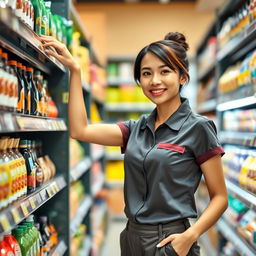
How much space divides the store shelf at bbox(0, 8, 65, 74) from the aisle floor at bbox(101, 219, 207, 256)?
9.87 ft

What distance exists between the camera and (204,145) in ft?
6.23

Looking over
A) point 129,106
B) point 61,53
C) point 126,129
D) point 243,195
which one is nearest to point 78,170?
point 126,129

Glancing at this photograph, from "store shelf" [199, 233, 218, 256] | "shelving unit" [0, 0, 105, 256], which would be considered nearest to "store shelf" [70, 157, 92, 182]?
"shelving unit" [0, 0, 105, 256]

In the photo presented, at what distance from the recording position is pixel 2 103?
1.50 meters

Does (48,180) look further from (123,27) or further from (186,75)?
(123,27)

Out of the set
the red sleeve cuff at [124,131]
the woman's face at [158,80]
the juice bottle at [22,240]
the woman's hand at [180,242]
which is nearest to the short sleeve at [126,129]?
the red sleeve cuff at [124,131]

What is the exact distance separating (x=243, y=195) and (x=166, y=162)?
1.11 m

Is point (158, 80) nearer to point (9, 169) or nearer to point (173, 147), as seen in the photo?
point (173, 147)

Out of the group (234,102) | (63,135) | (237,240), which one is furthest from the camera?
(234,102)

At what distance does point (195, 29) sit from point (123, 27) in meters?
1.35

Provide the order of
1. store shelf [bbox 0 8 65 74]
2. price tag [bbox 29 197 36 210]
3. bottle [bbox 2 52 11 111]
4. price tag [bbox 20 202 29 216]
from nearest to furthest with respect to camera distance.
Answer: store shelf [bbox 0 8 65 74], bottle [bbox 2 52 11 111], price tag [bbox 20 202 29 216], price tag [bbox 29 197 36 210]

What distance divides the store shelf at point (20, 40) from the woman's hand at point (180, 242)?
40.5 inches

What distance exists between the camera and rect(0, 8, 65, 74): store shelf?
132 centimetres

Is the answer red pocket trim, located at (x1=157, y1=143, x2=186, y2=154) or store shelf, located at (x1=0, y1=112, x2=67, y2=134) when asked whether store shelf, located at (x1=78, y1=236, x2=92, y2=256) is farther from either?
red pocket trim, located at (x1=157, y1=143, x2=186, y2=154)
